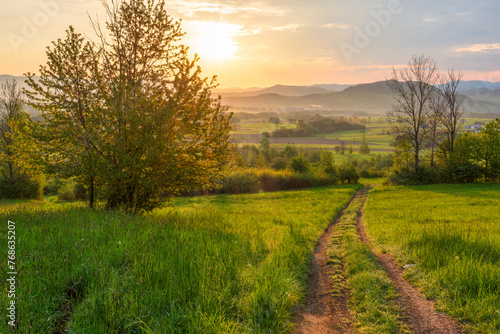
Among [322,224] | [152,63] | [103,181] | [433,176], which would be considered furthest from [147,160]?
[433,176]

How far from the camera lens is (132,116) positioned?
11.5 meters

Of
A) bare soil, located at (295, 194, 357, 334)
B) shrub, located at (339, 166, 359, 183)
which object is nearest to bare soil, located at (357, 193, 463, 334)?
bare soil, located at (295, 194, 357, 334)

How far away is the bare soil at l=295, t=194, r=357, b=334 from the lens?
492 cm

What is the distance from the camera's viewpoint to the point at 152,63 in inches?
575

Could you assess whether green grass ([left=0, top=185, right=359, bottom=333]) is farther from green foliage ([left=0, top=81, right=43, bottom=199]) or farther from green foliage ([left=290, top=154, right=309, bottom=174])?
green foliage ([left=290, top=154, right=309, bottom=174])

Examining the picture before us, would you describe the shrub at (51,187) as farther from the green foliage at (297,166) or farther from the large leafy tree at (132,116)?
the large leafy tree at (132,116)

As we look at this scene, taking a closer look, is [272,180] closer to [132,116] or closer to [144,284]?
[132,116]

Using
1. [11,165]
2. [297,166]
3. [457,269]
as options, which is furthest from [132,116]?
[297,166]

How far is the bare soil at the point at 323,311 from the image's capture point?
4918 mm

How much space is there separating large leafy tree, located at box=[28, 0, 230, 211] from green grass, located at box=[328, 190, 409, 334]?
26.0 ft

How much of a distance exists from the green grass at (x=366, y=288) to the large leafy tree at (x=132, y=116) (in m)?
7.92

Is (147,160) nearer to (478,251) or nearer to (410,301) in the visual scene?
(410,301)

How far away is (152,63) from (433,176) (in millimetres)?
48781

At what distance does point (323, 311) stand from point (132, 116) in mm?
10216
